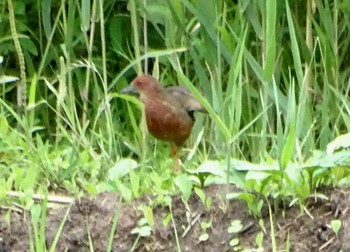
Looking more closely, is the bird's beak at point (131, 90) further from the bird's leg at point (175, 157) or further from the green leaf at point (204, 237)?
the green leaf at point (204, 237)

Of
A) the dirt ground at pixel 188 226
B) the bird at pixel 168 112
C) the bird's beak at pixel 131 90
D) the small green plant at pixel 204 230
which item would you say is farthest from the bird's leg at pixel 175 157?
the small green plant at pixel 204 230

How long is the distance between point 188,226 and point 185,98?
1.59 metres

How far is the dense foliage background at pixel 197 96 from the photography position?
10.6ft

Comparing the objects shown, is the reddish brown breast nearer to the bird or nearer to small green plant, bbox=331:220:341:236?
the bird

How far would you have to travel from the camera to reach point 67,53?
438 centimetres

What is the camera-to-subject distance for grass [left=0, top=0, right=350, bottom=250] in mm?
3221

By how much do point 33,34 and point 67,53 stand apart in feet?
3.97

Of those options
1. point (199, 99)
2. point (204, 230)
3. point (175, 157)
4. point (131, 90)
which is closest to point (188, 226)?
point (204, 230)

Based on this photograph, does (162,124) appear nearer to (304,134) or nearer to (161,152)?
(161,152)

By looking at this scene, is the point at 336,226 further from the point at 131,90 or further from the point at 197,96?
the point at 131,90

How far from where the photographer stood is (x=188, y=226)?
3.16 metres

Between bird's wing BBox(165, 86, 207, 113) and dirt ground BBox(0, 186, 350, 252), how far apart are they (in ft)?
4.26

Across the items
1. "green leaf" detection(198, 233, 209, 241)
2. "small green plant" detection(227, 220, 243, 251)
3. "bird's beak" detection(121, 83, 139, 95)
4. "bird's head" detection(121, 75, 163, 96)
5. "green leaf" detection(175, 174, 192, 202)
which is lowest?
"bird's beak" detection(121, 83, 139, 95)

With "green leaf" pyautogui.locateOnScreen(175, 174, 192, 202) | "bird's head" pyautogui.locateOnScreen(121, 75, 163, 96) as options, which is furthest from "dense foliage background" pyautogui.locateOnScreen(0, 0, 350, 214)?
"bird's head" pyautogui.locateOnScreen(121, 75, 163, 96)
